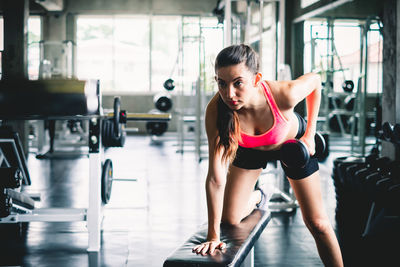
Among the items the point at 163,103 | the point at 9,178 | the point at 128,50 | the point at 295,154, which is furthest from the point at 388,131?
the point at 128,50

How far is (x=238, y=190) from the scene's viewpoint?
2.03m

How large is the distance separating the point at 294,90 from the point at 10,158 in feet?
7.70

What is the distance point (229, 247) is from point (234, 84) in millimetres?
546

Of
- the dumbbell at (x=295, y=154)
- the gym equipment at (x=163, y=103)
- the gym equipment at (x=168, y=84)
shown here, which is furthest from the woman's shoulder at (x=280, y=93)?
the gym equipment at (x=163, y=103)

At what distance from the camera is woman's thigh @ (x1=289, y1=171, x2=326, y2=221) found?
75.0 inches

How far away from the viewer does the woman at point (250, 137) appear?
1.59m

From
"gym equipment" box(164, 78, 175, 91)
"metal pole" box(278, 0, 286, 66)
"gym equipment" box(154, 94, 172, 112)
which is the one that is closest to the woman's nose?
"metal pole" box(278, 0, 286, 66)

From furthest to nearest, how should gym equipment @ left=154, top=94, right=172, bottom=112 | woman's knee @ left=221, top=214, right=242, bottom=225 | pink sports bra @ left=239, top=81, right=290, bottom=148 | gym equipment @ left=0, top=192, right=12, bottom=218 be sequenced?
gym equipment @ left=154, top=94, right=172, bottom=112 < gym equipment @ left=0, top=192, right=12, bottom=218 < woman's knee @ left=221, top=214, right=242, bottom=225 < pink sports bra @ left=239, top=81, right=290, bottom=148

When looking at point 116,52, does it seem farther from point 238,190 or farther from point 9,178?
point 238,190

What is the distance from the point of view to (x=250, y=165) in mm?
2018

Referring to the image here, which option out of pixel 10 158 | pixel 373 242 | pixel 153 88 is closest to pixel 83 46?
pixel 153 88

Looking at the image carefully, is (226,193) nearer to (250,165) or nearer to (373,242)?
(250,165)

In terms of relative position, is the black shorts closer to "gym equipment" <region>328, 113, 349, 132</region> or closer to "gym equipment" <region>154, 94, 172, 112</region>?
"gym equipment" <region>328, 113, 349, 132</region>

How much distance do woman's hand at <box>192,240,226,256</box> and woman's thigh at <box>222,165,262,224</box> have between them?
36cm
